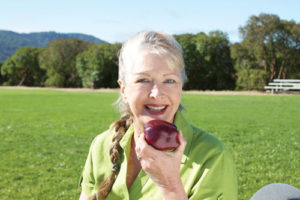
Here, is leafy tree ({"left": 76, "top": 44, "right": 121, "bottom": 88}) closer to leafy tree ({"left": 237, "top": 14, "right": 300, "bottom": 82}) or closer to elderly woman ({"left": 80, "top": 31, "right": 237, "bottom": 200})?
leafy tree ({"left": 237, "top": 14, "right": 300, "bottom": 82})

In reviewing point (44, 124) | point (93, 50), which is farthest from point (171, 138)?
point (93, 50)

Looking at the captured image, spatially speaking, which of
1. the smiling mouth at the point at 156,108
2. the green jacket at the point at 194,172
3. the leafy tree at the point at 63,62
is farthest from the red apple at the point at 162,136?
the leafy tree at the point at 63,62

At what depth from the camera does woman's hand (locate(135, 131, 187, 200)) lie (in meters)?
1.73

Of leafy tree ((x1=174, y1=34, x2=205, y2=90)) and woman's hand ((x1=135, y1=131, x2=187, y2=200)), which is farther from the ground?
woman's hand ((x1=135, y1=131, x2=187, y2=200))

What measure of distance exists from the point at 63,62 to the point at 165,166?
181 feet

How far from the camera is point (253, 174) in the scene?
281 inches

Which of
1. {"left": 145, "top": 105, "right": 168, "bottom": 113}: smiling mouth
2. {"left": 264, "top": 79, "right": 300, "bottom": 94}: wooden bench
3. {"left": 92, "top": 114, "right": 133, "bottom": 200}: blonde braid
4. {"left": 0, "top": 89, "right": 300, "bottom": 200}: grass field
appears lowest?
{"left": 264, "top": 79, "right": 300, "bottom": 94}: wooden bench

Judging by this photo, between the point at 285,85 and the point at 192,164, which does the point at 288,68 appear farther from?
the point at 192,164

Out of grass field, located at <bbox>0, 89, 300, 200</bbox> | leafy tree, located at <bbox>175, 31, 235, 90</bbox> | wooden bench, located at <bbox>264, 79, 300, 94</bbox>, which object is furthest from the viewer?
leafy tree, located at <bbox>175, 31, 235, 90</bbox>

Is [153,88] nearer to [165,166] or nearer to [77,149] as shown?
[165,166]

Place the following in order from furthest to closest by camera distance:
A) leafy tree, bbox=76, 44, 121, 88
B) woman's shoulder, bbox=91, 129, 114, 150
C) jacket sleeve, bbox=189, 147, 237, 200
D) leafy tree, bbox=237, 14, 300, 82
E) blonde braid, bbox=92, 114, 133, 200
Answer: leafy tree, bbox=76, 44, 121, 88, leafy tree, bbox=237, 14, 300, 82, woman's shoulder, bbox=91, 129, 114, 150, blonde braid, bbox=92, 114, 133, 200, jacket sleeve, bbox=189, 147, 237, 200

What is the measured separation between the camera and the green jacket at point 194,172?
1987mm

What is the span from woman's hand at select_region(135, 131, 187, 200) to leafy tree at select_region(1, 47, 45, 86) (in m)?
61.2

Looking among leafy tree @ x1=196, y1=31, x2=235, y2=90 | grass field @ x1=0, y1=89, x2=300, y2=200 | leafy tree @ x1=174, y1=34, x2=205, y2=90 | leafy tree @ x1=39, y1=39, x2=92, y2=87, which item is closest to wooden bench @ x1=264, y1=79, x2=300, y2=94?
leafy tree @ x1=196, y1=31, x2=235, y2=90
